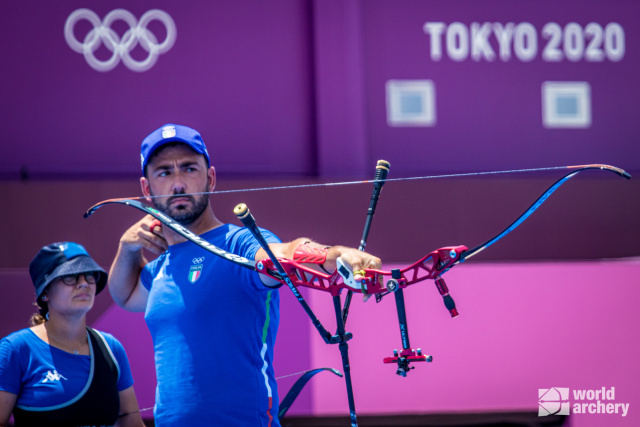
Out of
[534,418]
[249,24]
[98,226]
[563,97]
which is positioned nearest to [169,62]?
[249,24]

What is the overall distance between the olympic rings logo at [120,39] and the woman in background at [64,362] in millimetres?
1967

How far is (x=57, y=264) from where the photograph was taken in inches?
88.0

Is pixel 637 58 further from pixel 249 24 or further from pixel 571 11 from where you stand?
pixel 249 24

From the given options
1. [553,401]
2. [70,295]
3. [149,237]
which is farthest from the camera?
[553,401]

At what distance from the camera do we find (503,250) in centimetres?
407

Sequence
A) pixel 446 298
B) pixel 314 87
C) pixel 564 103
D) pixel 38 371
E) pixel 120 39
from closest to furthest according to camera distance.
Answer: pixel 446 298
pixel 38 371
pixel 120 39
pixel 314 87
pixel 564 103

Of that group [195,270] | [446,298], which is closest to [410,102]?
[195,270]

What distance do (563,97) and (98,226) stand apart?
9.06ft

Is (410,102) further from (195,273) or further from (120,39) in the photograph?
(195,273)

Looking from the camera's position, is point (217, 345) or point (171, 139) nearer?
point (217, 345)

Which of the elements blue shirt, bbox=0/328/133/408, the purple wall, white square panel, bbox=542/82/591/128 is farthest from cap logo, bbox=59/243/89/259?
white square panel, bbox=542/82/591/128

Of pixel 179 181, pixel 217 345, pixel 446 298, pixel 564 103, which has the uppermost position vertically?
pixel 564 103

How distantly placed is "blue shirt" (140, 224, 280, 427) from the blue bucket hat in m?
0.73

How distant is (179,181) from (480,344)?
5.29ft
